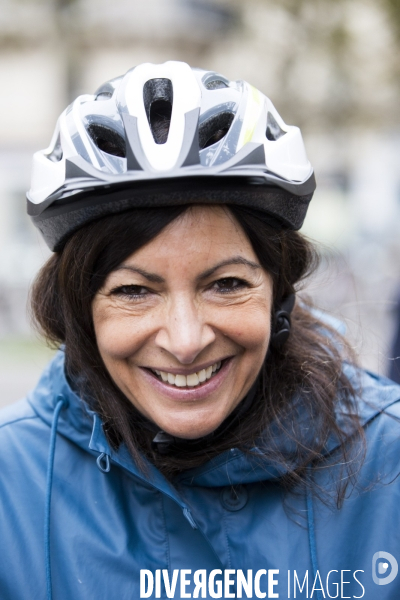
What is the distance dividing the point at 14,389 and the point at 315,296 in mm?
8680

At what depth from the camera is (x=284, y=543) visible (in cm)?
230

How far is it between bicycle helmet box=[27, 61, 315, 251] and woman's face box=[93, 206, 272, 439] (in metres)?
0.12

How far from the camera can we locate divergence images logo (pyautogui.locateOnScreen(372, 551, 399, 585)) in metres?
2.23

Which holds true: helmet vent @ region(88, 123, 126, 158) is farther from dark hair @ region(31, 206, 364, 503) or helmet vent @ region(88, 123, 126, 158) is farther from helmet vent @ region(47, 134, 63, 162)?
dark hair @ region(31, 206, 364, 503)

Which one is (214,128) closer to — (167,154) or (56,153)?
(167,154)

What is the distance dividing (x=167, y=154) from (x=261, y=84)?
→ 1408cm

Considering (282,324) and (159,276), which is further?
(282,324)

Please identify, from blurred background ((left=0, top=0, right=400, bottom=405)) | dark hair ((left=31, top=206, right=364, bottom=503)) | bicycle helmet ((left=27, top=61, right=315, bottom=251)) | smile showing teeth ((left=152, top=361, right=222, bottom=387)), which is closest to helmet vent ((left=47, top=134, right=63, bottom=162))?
bicycle helmet ((left=27, top=61, right=315, bottom=251))

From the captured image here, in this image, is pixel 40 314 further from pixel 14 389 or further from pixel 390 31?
pixel 390 31

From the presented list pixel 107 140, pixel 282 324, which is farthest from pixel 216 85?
pixel 282 324

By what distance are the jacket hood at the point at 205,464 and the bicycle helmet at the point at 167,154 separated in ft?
1.68

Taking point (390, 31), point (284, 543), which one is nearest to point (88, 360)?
point (284, 543)

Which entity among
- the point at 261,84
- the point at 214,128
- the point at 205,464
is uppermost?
the point at 261,84

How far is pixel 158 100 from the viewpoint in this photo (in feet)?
8.24
